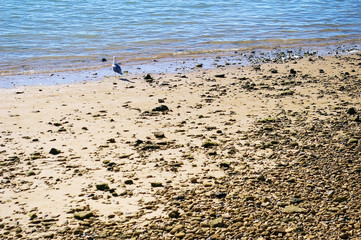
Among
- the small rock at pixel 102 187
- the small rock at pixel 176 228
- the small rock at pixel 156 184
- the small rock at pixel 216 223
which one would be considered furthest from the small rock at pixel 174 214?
the small rock at pixel 102 187

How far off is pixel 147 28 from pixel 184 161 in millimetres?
14264

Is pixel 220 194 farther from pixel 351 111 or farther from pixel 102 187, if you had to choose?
pixel 351 111

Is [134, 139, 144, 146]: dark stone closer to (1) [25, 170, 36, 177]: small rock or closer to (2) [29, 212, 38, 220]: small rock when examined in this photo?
(1) [25, 170, 36, 177]: small rock

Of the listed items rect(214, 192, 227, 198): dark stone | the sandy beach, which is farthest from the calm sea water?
rect(214, 192, 227, 198): dark stone

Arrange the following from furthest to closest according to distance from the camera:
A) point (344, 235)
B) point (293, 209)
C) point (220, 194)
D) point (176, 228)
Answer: point (220, 194) → point (293, 209) → point (176, 228) → point (344, 235)

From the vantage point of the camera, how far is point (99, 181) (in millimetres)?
6492

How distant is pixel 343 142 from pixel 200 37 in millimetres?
12142

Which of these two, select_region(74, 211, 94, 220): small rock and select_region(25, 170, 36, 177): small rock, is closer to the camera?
select_region(74, 211, 94, 220): small rock

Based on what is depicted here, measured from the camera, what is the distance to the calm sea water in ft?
54.2

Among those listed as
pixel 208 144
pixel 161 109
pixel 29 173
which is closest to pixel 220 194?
pixel 208 144

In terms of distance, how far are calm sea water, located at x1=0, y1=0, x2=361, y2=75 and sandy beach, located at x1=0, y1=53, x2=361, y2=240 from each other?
487 cm

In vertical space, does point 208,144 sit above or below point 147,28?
below

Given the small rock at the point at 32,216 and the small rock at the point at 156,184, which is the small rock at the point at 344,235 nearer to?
the small rock at the point at 156,184

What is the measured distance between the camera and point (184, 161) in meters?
7.08
